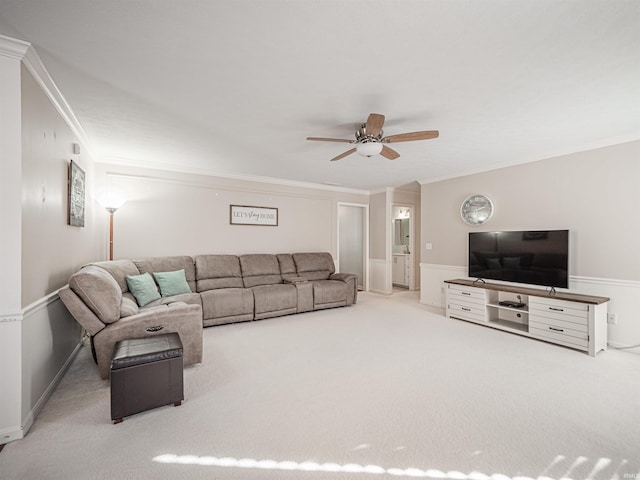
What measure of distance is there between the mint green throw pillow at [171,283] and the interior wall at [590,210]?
4.52 m

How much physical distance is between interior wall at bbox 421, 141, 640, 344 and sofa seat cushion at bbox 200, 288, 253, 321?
3.75 metres

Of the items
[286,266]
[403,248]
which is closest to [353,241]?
[403,248]

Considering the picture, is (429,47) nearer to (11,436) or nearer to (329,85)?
(329,85)

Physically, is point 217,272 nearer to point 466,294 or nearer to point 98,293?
point 98,293

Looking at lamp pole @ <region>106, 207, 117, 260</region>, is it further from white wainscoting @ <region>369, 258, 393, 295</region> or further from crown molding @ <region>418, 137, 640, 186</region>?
crown molding @ <region>418, 137, 640, 186</region>

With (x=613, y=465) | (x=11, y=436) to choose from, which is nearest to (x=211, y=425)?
(x=11, y=436)

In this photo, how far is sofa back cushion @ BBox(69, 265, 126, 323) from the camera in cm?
237

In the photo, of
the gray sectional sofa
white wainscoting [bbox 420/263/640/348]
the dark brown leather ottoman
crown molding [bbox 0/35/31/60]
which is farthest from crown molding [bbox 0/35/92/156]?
white wainscoting [bbox 420/263/640/348]

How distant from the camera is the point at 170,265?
434 cm

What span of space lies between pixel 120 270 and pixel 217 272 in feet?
4.52

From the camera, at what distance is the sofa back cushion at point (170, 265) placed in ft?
13.6

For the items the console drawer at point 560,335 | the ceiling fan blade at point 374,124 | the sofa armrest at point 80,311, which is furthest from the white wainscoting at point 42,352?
the console drawer at point 560,335

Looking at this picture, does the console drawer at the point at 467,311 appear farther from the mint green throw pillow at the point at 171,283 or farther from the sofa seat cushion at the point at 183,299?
the mint green throw pillow at the point at 171,283

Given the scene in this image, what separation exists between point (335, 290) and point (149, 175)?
136 inches
